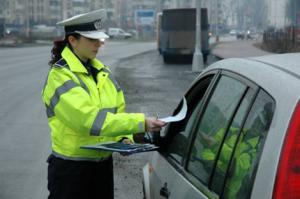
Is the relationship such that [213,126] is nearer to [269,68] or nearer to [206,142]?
[206,142]

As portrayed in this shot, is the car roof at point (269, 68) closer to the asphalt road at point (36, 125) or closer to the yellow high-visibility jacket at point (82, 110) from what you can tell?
the yellow high-visibility jacket at point (82, 110)

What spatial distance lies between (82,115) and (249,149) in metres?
1.19

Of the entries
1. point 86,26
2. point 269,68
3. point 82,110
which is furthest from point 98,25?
point 269,68

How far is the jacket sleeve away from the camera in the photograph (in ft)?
11.5

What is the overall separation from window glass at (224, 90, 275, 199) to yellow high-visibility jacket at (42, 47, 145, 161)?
3.20ft

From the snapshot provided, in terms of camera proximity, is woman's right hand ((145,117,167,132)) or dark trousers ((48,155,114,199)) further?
dark trousers ((48,155,114,199))

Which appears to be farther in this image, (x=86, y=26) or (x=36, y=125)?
(x=36, y=125)

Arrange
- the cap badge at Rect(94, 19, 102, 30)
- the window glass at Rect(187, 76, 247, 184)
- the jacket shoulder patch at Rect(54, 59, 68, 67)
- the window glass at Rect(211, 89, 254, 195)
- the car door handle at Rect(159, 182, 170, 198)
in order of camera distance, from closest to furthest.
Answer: the window glass at Rect(211, 89, 254, 195)
the window glass at Rect(187, 76, 247, 184)
the car door handle at Rect(159, 182, 170, 198)
the jacket shoulder patch at Rect(54, 59, 68, 67)
the cap badge at Rect(94, 19, 102, 30)

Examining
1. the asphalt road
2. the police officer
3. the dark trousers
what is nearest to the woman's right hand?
the police officer

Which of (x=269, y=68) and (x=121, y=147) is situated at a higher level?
(x=269, y=68)

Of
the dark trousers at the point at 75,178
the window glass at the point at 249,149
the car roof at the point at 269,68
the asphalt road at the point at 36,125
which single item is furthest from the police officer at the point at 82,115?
the asphalt road at the point at 36,125

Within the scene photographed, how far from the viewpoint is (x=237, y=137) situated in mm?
2729

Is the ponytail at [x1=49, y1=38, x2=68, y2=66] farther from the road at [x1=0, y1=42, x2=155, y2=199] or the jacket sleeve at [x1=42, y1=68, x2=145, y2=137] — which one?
the road at [x1=0, y1=42, x2=155, y2=199]

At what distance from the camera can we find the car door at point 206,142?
9.14 ft
